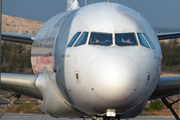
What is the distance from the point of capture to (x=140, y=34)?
8172 millimetres

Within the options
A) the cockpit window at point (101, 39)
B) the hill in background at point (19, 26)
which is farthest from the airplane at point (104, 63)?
the hill in background at point (19, 26)

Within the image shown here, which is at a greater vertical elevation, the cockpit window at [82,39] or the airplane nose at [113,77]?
the cockpit window at [82,39]

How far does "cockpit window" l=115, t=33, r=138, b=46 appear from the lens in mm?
7691

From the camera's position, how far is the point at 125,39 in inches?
309

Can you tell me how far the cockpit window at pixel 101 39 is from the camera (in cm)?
768

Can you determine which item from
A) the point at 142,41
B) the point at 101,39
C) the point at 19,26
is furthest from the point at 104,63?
the point at 19,26

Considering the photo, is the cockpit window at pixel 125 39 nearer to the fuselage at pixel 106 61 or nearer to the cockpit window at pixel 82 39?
the fuselage at pixel 106 61

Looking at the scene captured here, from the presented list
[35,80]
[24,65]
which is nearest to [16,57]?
[24,65]

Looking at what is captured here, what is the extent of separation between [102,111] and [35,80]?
14.4 feet

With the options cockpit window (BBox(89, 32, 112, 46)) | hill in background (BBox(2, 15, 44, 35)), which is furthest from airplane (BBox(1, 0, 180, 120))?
hill in background (BBox(2, 15, 44, 35))

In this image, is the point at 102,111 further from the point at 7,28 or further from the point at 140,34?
the point at 7,28

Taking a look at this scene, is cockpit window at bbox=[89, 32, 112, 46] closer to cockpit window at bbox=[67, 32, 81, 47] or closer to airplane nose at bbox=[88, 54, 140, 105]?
cockpit window at bbox=[67, 32, 81, 47]

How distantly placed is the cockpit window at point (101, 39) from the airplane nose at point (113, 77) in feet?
2.38

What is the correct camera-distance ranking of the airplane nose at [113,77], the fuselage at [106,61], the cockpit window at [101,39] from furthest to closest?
the cockpit window at [101,39] < the fuselage at [106,61] < the airplane nose at [113,77]
